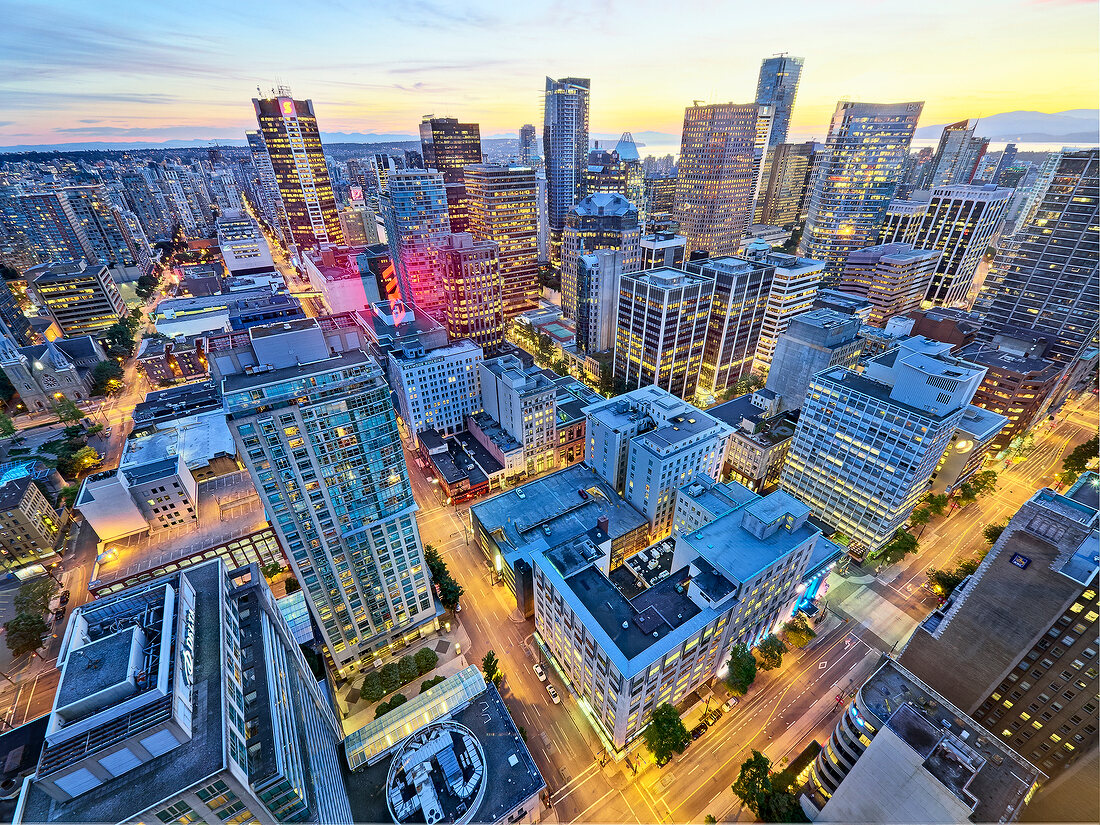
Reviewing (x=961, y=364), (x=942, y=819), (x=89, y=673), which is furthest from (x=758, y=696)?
(x=89, y=673)

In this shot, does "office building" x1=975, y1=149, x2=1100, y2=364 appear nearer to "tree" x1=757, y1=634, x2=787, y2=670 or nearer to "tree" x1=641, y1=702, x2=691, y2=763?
"tree" x1=757, y1=634, x2=787, y2=670

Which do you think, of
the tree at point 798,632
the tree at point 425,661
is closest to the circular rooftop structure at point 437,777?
the tree at point 425,661

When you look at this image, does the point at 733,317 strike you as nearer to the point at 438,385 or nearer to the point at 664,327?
the point at 664,327

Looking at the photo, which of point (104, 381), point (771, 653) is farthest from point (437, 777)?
point (104, 381)

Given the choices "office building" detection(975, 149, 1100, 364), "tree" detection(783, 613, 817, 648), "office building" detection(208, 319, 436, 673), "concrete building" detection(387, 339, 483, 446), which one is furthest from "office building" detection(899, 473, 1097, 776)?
"office building" detection(975, 149, 1100, 364)

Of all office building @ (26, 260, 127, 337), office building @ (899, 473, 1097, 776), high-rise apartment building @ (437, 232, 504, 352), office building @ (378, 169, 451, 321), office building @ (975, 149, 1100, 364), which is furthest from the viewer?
office building @ (378, 169, 451, 321)
